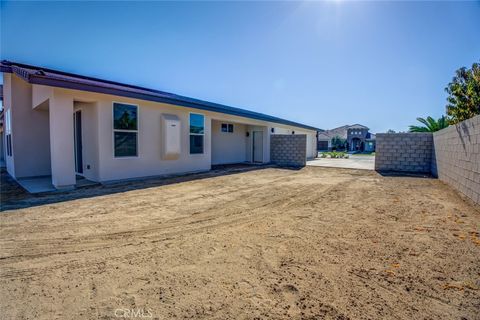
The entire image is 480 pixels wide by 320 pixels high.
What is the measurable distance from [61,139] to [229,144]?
9.49 meters

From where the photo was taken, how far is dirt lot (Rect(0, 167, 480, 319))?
1.85 m

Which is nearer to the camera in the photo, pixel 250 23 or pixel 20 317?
pixel 20 317

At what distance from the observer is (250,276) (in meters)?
2.29

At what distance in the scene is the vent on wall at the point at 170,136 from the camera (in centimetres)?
861

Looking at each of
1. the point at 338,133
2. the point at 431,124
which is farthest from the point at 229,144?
the point at 338,133

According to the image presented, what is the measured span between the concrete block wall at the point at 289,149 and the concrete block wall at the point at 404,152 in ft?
13.3

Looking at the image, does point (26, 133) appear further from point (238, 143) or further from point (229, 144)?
point (238, 143)

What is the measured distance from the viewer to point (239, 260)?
262 cm

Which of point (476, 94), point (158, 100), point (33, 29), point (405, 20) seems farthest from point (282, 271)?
point (33, 29)

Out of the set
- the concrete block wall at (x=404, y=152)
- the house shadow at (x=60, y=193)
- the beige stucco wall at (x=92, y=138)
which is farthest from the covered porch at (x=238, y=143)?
the concrete block wall at (x=404, y=152)

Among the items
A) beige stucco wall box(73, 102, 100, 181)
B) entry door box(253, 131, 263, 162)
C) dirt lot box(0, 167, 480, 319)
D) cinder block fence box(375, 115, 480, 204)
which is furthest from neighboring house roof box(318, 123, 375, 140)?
dirt lot box(0, 167, 480, 319)

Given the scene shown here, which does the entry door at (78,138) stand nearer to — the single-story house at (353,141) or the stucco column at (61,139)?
the stucco column at (61,139)

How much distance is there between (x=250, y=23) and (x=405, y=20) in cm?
533

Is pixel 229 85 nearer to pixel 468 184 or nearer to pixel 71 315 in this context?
pixel 468 184
